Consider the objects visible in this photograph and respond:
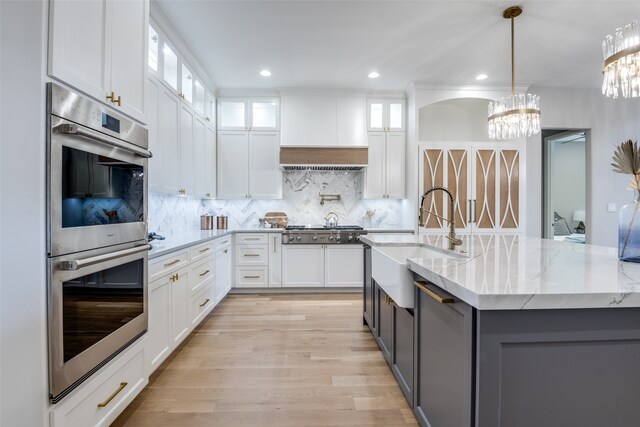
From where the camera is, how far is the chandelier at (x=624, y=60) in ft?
5.41

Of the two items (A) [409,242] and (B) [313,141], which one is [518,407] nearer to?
(A) [409,242]

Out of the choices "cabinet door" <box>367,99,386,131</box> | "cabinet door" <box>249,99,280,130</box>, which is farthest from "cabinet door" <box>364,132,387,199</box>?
"cabinet door" <box>249,99,280,130</box>

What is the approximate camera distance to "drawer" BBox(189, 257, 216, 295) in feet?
8.84

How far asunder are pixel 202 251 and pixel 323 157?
213cm

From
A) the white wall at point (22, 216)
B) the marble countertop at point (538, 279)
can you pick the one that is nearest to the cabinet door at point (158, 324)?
the white wall at point (22, 216)

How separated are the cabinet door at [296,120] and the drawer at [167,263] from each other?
2378 millimetres

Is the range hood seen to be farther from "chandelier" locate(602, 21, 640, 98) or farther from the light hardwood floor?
"chandelier" locate(602, 21, 640, 98)

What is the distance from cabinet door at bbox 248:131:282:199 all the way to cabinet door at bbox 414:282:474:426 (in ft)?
10.7

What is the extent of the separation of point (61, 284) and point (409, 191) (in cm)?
397

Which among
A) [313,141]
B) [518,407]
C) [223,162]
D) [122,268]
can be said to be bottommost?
[518,407]

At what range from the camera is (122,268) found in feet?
5.04

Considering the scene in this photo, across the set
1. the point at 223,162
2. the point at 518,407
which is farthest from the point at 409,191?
the point at 518,407

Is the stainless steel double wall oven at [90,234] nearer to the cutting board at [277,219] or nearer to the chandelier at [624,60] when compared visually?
the chandelier at [624,60]

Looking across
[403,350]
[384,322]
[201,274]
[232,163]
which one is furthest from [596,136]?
[201,274]
